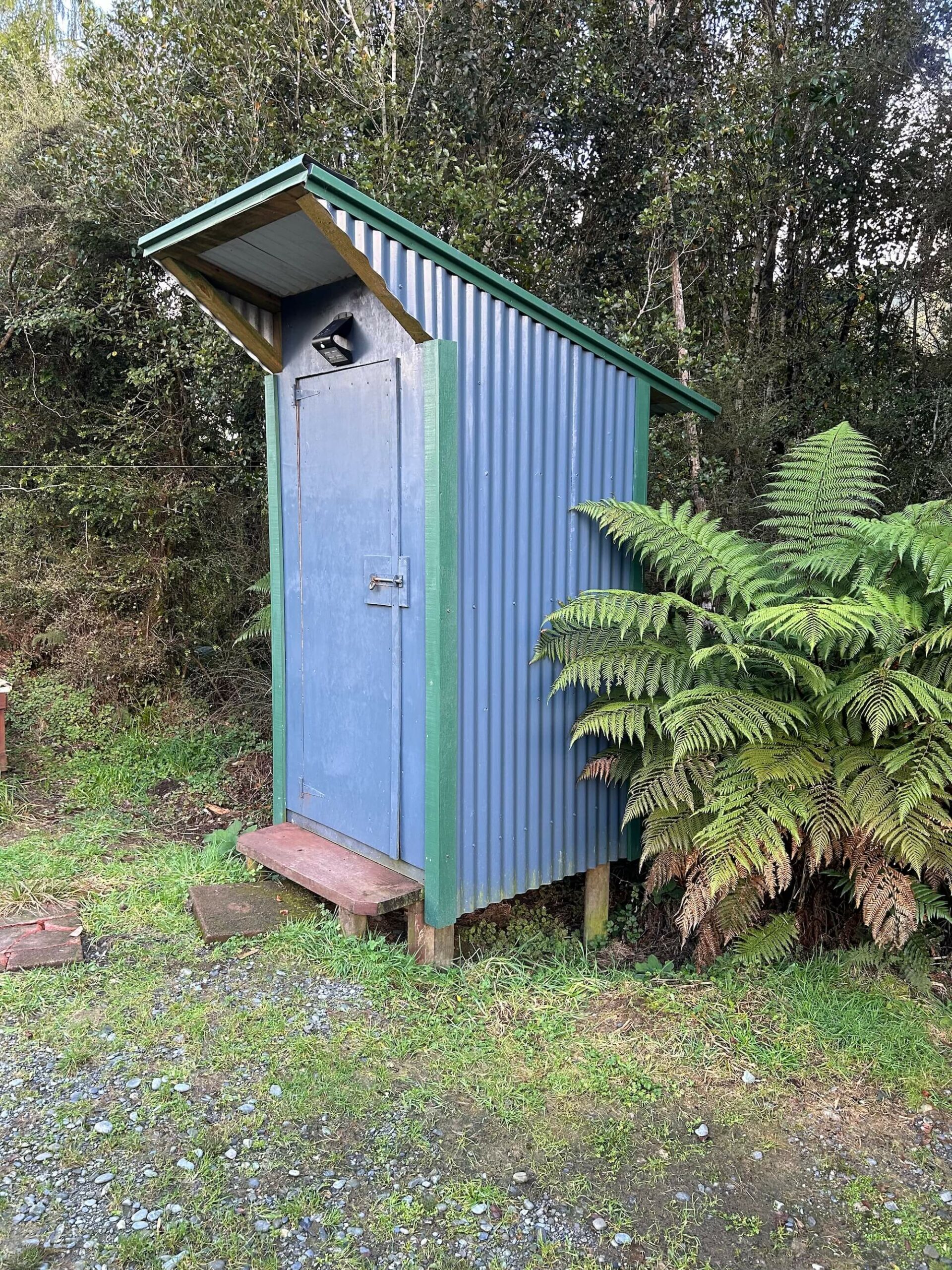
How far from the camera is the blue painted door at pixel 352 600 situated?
3.21 meters

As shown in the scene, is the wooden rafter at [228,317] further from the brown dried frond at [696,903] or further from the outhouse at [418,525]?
the brown dried frond at [696,903]

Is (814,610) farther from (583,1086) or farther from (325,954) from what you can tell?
(325,954)

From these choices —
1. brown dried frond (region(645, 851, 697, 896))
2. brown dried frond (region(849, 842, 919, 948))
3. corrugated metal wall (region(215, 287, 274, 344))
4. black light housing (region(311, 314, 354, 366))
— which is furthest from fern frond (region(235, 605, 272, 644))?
brown dried frond (region(849, 842, 919, 948))

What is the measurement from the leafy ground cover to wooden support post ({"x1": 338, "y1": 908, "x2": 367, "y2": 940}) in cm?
5

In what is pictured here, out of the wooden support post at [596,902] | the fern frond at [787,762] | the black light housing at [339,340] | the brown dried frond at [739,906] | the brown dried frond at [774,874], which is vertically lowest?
the wooden support post at [596,902]

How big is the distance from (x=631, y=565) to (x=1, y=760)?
383 cm

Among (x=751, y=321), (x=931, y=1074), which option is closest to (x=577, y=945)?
(x=931, y=1074)

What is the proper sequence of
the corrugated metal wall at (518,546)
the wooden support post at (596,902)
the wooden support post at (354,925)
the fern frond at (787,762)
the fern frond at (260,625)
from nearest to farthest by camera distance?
the fern frond at (787,762), the corrugated metal wall at (518,546), the wooden support post at (354,925), the wooden support post at (596,902), the fern frond at (260,625)

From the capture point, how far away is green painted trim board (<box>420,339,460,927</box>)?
2.93 m

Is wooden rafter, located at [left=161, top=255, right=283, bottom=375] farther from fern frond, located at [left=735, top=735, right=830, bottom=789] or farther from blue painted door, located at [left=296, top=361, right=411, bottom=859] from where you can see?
fern frond, located at [left=735, top=735, right=830, bottom=789]

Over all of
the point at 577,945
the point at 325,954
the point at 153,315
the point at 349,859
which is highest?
the point at 153,315

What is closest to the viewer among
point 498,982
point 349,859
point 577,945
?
point 498,982

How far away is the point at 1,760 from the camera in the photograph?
488 centimetres

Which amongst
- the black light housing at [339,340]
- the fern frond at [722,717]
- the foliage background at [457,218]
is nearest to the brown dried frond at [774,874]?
the fern frond at [722,717]
